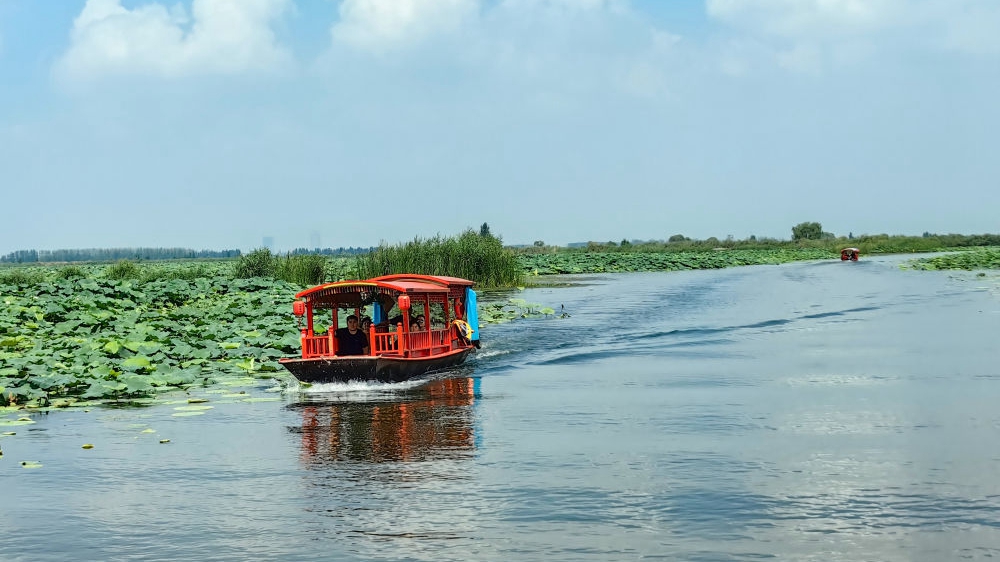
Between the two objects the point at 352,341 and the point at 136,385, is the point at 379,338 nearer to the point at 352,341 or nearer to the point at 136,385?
the point at 352,341

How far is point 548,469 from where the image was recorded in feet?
37.6

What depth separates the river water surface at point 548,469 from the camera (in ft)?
28.7

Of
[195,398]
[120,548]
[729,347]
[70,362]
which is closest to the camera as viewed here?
[120,548]

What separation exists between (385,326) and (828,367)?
31.3ft

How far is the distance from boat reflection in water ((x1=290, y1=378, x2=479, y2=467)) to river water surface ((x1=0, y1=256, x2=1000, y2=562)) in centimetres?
7

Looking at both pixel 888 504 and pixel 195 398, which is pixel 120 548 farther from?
pixel 195 398

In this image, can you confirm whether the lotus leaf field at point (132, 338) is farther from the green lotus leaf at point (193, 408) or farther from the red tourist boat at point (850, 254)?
the red tourist boat at point (850, 254)

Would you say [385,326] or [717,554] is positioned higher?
[385,326]

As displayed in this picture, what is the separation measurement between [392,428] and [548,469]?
3577mm

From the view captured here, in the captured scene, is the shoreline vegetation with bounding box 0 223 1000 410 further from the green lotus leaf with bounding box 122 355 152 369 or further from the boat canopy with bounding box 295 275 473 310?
the boat canopy with bounding box 295 275 473 310

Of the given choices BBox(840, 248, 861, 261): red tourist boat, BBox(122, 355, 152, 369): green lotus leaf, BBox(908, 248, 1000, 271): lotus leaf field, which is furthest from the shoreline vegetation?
BBox(840, 248, 861, 261): red tourist boat

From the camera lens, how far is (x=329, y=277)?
4856cm

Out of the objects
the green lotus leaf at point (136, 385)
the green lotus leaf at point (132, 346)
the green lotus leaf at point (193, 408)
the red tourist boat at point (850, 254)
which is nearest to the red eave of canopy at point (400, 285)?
the green lotus leaf at point (136, 385)

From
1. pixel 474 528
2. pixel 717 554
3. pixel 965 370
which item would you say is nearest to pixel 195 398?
pixel 474 528
